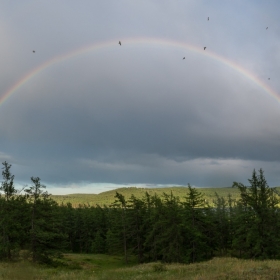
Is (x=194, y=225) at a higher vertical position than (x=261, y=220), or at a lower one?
lower

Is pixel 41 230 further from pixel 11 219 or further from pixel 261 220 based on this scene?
pixel 261 220

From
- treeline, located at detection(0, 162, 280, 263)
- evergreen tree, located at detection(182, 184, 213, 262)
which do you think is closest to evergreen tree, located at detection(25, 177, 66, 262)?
treeline, located at detection(0, 162, 280, 263)

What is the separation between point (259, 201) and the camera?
41.2 m

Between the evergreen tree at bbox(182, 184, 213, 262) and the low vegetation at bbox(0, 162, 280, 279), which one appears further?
the evergreen tree at bbox(182, 184, 213, 262)

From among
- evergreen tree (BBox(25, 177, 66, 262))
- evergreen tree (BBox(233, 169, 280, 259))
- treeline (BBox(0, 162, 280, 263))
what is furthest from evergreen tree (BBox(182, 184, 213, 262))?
evergreen tree (BBox(25, 177, 66, 262))

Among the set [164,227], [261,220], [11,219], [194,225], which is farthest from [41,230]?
[261,220]

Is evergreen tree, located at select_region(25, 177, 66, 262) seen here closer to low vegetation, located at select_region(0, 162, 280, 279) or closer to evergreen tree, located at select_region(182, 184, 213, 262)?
low vegetation, located at select_region(0, 162, 280, 279)

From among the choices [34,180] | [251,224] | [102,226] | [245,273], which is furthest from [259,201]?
[102,226]

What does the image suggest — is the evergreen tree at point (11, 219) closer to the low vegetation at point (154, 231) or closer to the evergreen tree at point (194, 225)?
the low vegetation at point (154, 231)

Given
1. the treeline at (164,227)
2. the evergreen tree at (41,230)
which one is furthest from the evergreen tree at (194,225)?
the evergreen tree at (41,230)

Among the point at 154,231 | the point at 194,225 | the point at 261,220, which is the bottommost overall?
the point at 154,231

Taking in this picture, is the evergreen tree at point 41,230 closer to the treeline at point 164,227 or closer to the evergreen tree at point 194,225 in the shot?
the treeline at point 164,227

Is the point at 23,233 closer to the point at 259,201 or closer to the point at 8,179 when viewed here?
the point at 8,179

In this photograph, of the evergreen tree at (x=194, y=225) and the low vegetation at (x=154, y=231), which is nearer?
the low vegetation at (x=154, y=231)
